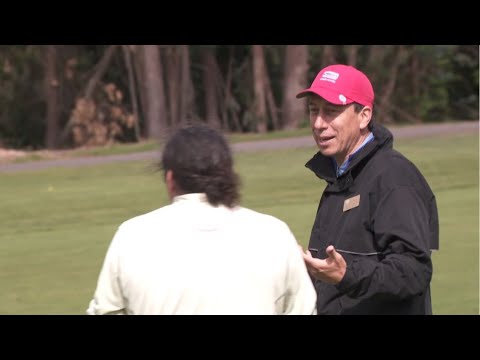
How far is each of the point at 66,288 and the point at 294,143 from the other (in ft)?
43.0

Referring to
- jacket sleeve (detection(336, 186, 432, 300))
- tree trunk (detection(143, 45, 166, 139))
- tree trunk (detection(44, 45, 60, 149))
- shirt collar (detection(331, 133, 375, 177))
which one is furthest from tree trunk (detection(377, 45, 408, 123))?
jacket sleeve (detection(336, 186, 432, 300))

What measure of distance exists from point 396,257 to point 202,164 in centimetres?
85

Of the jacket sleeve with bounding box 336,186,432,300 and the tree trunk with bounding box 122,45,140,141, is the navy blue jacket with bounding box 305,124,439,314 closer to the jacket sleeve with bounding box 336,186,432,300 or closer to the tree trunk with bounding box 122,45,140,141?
the jacket sleeve with bounding box 336,186,432,300

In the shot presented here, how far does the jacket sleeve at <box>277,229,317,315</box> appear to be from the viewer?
3184mm

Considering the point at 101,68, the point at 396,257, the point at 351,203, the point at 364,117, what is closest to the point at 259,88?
the point at 101,68

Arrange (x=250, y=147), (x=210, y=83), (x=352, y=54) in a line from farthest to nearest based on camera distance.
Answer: (x=210, y=83)
(x=352, y=54)
(x=250, y=147)

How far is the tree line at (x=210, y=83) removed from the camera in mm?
33062

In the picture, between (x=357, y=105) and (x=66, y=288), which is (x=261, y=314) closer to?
(x=357, y=105)

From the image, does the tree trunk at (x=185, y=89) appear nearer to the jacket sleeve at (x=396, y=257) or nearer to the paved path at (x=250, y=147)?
the paved path at (x=250, y=147)

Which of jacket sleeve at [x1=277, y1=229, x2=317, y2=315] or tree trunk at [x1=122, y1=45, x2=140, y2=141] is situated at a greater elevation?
jacket sleeve at [x1=277, y1=229, x2=317, y2=315]

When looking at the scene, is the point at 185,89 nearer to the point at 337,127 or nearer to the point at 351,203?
the point at 337,127

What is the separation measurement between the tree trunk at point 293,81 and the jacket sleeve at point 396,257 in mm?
28320

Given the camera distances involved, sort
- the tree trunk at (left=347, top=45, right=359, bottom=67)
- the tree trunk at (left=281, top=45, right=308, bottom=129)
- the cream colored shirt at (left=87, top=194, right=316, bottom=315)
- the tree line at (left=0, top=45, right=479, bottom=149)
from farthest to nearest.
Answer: the tree trunk at (left=347, top=45, right=359, bottom=67) → the tree line at (left=0, top=45, right=479, bottom=149) → the tree trunk at (left=281, top=45, right=308, bottom=129) → the cream colored shirt at (left=87, top=194, right=316, bottom=315)

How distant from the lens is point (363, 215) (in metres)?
3.87
